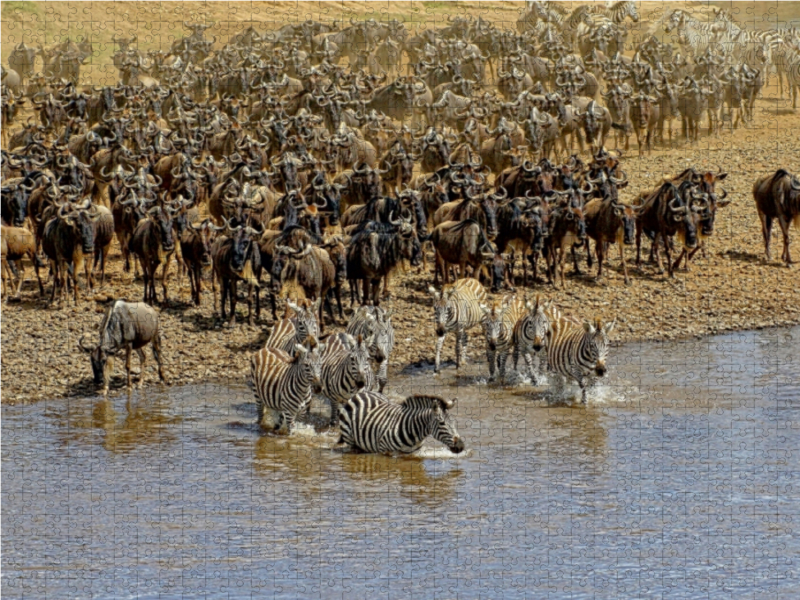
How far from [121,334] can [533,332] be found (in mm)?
5076

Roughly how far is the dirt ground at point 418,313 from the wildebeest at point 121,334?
0.36m

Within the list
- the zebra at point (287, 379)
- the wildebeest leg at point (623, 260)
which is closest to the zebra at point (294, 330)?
the zebra at point (287, 379)

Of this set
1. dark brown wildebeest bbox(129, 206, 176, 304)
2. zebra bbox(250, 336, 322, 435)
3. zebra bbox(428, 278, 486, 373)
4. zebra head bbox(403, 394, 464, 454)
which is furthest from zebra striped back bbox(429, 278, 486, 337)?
dark brown wildebeest bbox(129, 206, 176, 304)

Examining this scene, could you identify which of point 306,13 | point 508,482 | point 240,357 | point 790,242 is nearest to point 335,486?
point 508,482

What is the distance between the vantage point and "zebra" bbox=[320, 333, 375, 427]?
1609cm

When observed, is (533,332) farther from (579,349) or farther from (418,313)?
(418,313)

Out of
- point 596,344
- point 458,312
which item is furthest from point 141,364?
point 596,344

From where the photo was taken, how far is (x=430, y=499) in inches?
552

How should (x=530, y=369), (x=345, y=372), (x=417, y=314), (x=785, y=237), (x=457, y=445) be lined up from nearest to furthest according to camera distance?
(x=457, y=445) < (x=345, y=372) < (x=530, y=369) < (x=417, y=314) < (x=785, y=237)

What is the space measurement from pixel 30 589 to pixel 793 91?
109 feet

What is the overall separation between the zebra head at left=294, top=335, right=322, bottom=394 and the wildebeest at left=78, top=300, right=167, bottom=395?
3.11m

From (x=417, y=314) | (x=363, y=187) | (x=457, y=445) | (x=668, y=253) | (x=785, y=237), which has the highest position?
(x=363, y=187)

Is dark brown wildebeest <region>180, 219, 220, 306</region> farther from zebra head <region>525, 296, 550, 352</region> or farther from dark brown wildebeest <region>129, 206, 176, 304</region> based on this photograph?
zebra head <region>525, 296, 550, 352</region>

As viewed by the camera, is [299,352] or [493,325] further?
[493,325]
